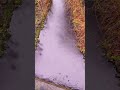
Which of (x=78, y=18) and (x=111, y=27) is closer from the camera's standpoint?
(x=111, y=27)

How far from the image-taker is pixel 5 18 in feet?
9.50

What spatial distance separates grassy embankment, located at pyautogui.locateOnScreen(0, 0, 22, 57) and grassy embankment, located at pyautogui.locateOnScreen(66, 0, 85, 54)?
437 millimetres

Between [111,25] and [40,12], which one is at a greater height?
[40,12]

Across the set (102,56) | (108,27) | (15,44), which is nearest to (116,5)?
(108,27)

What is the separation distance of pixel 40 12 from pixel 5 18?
0.31m

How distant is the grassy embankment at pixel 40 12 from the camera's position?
9.84ft

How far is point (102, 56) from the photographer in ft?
9.68

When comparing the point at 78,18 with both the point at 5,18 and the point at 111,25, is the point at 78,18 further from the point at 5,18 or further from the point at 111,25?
the point at 5,18

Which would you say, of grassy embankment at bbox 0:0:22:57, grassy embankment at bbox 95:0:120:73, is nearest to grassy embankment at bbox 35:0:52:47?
grassy embankment at bbox 0:0:22:57

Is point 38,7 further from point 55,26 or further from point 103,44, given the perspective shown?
point 103,44

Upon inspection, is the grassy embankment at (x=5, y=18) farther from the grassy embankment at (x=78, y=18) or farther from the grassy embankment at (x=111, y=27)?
the grassy embankment at (x=111, y=27)

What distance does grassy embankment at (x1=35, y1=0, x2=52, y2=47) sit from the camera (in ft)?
9.84

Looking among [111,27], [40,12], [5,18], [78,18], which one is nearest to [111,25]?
[111,27]

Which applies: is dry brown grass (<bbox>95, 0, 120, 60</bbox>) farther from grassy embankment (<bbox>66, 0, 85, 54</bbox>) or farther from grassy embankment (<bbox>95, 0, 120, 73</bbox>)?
grassy embankment (<bbox>66, 0, 85, 54</bbox>)
